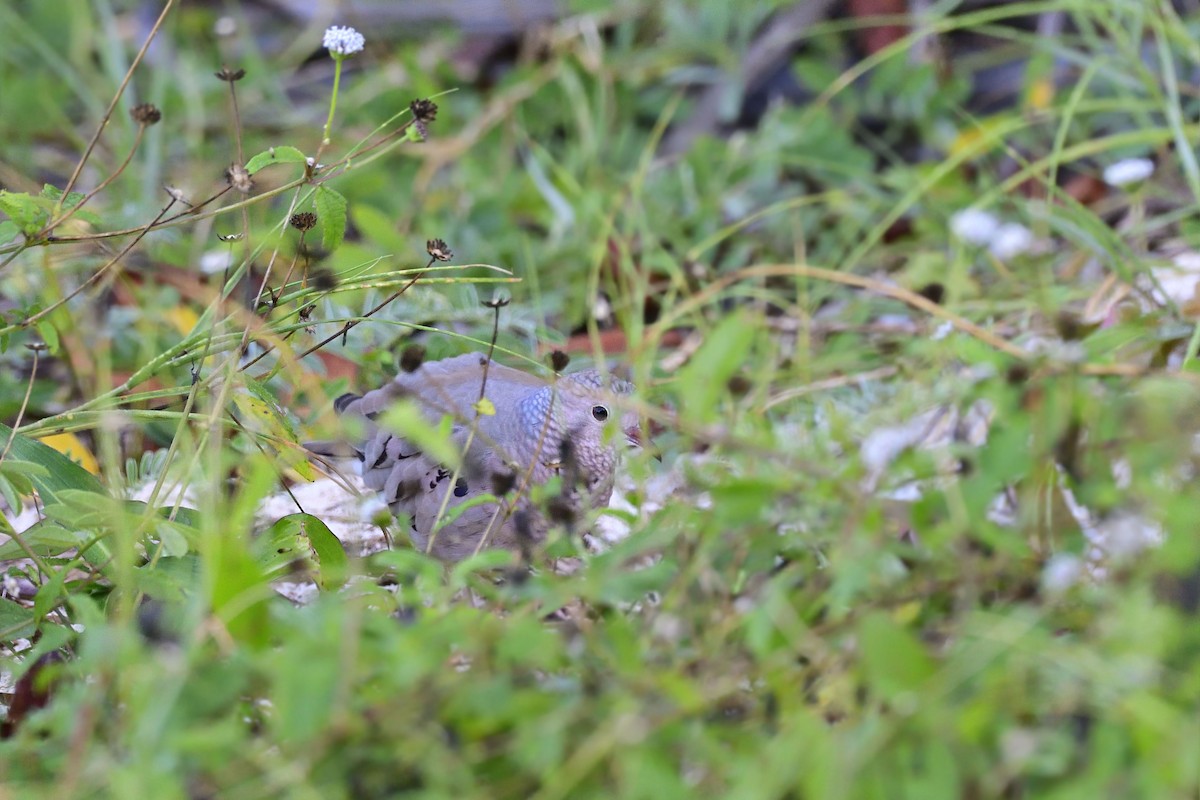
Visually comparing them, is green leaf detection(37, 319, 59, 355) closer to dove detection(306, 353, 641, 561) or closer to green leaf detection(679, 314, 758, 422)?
dove detection(306, 353, 641, 561)

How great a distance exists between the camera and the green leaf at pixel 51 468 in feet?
5.05

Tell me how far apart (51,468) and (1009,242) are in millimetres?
1634

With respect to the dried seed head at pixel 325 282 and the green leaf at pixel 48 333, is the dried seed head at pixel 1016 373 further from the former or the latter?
the green leaf at pixel 48 333

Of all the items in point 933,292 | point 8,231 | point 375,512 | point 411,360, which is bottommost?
point 933,292

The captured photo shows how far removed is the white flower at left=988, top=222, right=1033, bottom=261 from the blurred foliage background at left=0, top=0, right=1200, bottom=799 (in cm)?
2

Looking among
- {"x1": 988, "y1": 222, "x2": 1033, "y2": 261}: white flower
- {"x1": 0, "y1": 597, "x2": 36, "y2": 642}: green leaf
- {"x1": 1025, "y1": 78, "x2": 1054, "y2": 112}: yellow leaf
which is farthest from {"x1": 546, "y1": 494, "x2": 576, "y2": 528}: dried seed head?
{"x1": 1025, "y1": 78, "x2": 1054, "y2": 112}: yellow leaf

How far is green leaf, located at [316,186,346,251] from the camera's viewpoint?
1499mm

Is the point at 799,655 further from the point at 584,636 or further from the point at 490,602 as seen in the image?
the point at 490,602

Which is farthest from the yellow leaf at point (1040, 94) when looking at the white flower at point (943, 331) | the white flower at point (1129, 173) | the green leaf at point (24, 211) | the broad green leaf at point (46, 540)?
the broad green leaf at point (46, 540)

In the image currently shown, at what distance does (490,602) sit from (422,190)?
2273mm

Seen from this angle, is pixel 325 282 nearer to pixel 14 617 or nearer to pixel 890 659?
pixel 14 617

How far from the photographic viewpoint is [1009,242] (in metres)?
2.20

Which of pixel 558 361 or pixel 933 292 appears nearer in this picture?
pixel 558 361

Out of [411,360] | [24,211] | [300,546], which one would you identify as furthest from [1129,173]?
[24,211]
